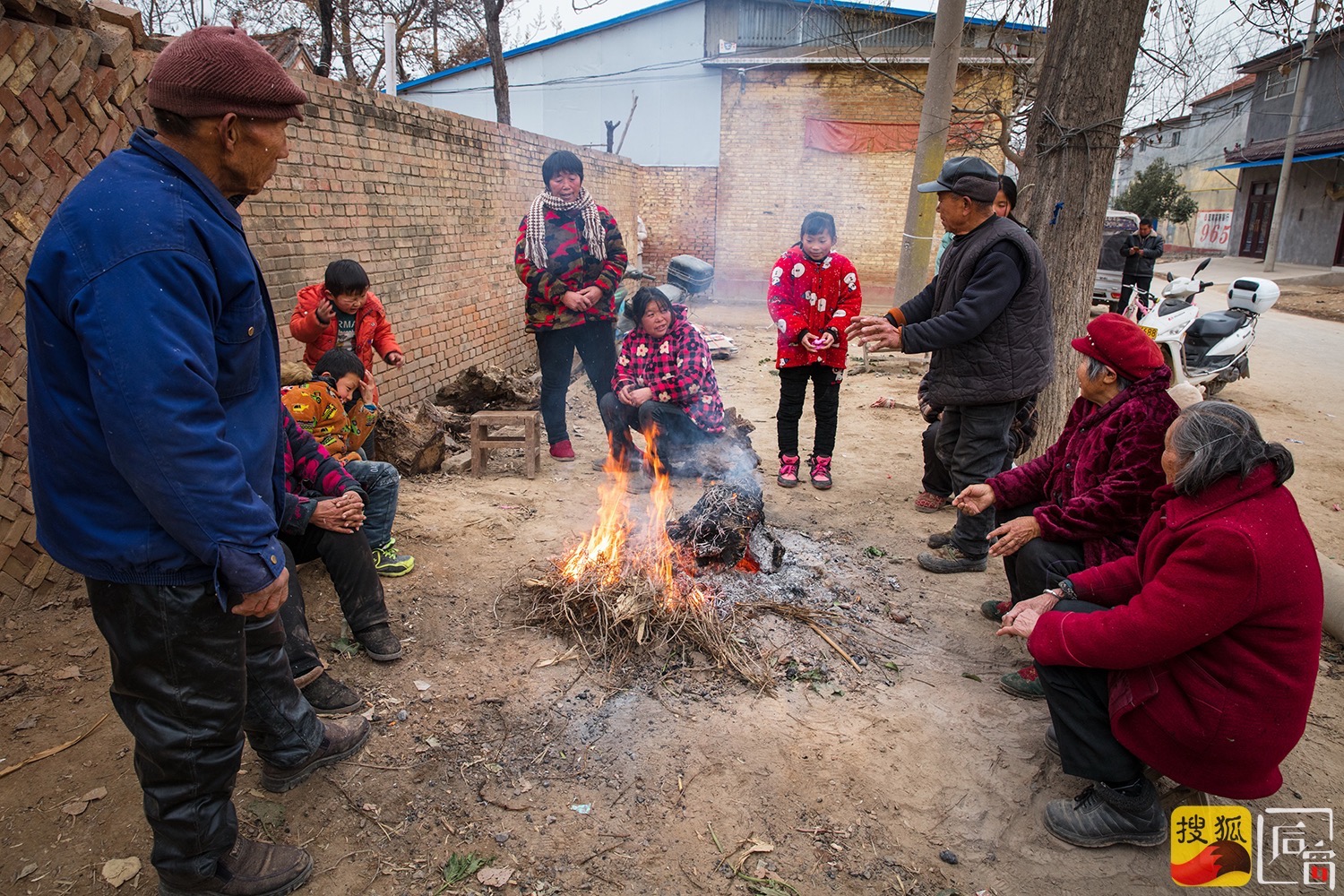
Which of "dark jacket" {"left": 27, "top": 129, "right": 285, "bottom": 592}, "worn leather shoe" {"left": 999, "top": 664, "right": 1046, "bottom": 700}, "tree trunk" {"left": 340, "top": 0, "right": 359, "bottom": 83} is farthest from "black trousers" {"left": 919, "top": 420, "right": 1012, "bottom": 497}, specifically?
"tree trunk" {"left": 340, "top": 0, "right": 359, "bottom": 83}

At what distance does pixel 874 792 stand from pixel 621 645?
1.22 m

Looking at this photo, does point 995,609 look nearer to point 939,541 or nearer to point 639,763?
point 939,541

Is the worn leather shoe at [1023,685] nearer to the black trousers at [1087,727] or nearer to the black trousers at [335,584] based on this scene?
the black trousers at [1087,727]

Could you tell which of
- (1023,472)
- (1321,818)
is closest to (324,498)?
(1023,472)

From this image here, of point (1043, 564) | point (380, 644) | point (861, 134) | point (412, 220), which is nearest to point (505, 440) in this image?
point (380, 644)

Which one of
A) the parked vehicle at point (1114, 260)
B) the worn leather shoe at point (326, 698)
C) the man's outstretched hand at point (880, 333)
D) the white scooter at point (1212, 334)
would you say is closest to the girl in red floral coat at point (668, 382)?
the man's outstretched hand at point (880, 333)

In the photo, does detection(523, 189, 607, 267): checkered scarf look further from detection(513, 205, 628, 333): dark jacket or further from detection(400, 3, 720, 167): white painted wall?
detection(400, 3, 720, 167): white painted wall

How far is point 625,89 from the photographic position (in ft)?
63.2

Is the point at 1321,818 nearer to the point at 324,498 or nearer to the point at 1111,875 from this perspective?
the point at 1111,875

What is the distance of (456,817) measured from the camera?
8.01ft

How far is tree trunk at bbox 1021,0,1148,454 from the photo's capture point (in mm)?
4758

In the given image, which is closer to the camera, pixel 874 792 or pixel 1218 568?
pixel 1218 568

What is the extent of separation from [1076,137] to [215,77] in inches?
197

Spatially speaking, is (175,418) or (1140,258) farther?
(1140,258)
